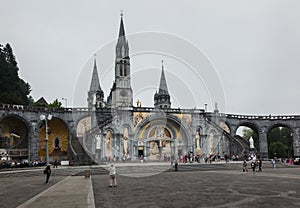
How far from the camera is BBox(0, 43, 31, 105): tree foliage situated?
44309 millimetres

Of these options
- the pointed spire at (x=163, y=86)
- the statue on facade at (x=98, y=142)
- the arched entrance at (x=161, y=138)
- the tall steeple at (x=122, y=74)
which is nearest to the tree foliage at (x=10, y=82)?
the statue on facade at (x=98, y=142)

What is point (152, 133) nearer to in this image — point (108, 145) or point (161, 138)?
point (161, 138)

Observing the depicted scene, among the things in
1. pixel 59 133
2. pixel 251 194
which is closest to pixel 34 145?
pixel 59 133

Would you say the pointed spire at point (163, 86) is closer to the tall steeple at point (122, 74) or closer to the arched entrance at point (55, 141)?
the tall steeple at point (122, 74)

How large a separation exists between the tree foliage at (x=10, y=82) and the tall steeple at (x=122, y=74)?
1921 cm

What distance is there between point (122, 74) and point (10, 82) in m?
23.5

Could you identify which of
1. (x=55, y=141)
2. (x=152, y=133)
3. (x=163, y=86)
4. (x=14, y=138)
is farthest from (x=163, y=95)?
(x=14, y=138)

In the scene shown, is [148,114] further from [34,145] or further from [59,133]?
[34,145]

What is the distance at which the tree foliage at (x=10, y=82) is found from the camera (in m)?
44.3

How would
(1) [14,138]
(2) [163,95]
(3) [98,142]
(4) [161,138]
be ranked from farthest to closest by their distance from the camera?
1. (2) [163,95]
2. (4) [161,138]
3. (1) [14,138]
4. (3) [98,142]

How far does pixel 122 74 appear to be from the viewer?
6384cm

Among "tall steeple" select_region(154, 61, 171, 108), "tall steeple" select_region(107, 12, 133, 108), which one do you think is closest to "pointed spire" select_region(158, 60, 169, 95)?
"tall steeple" select_region(154, 61, 171, 108)

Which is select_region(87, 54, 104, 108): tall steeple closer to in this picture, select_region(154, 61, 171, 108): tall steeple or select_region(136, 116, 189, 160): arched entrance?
select_region(154, 61, 171, 108): tall steeple

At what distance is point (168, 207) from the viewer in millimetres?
8570
